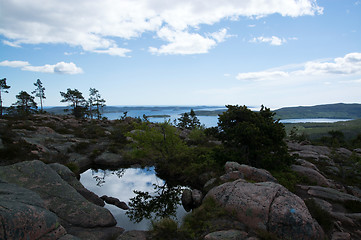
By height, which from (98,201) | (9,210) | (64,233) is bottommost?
(98,201)

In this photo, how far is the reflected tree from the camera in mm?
17647

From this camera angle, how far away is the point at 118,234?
12500mm

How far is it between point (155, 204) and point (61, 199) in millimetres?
9390

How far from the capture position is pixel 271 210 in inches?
458

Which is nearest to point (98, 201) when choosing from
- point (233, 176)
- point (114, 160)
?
point (233, 176)

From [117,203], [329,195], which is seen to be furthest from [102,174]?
[329,195]

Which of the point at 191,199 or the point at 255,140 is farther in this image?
the point at 255,140

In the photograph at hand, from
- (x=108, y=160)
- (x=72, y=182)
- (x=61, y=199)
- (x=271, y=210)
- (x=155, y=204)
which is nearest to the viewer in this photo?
(x=271, y=210)

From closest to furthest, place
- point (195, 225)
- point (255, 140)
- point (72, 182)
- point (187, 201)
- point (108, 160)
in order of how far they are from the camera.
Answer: point (195, 225) → point (72, 182) → point (187, 201) → point (255, 140) → point (108, 160)

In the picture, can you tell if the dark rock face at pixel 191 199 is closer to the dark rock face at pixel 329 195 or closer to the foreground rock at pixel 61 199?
the foreground rock at pixel 61 199

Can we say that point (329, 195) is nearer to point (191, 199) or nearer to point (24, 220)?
point (191, 199)

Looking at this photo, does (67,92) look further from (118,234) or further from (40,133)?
(118,234)

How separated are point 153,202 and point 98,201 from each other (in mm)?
5637

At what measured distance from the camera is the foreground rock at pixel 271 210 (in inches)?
423
